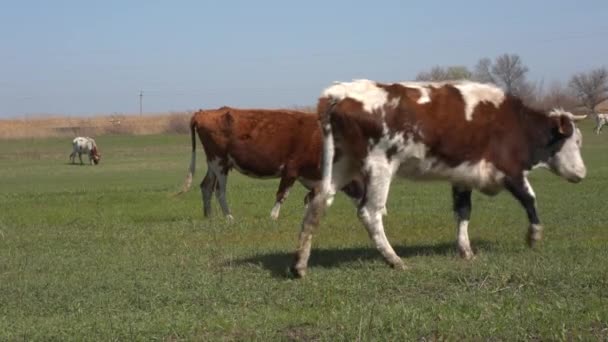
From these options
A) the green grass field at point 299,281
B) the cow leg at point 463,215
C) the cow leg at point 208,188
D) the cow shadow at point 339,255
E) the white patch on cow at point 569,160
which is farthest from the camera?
the cow leg at point 208,188

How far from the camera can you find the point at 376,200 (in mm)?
10469

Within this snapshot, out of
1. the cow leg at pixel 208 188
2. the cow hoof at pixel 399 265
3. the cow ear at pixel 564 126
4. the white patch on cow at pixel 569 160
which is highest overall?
the cow ear at pixel 564 126

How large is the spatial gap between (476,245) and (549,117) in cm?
193

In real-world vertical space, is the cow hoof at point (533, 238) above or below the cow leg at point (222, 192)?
above

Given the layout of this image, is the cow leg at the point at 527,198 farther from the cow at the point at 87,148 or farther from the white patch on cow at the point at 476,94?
the cow at the point at 87,148

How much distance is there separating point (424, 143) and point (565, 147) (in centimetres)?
262

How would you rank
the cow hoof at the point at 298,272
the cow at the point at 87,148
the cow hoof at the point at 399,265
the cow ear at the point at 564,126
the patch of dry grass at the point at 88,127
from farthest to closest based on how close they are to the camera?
the patch of dry grass at the point at 88,127 < the cow at the point at 87,148 < the cow ear at the point at 564,126 < the cow hoof at the point at 399,265 < the cow hoof at the point at 298,272

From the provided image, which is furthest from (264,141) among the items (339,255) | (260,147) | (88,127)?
(88,127)

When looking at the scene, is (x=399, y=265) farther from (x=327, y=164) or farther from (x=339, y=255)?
(x=339, y=255)

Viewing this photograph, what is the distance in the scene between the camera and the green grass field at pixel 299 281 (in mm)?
7434

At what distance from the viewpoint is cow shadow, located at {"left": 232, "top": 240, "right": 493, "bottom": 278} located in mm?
10953

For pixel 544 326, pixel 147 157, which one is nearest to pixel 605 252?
pixel 544 326

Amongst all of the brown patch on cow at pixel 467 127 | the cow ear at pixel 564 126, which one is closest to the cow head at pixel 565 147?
the cow ear at pixel 564 126

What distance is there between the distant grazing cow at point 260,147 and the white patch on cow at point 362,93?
7.44m
